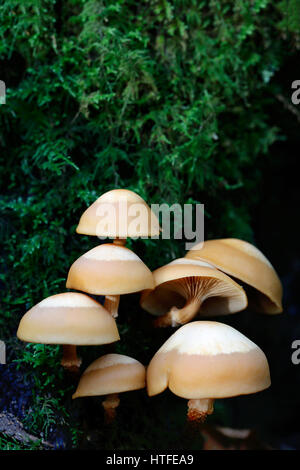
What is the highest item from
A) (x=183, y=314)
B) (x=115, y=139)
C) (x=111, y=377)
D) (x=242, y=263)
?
(x=115, y=139)

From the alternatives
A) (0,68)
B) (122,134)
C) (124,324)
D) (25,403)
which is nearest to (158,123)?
(122,134)

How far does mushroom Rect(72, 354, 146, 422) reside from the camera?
1.59 m

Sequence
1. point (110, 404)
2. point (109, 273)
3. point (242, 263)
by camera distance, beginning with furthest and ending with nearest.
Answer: point (242, 263), point (110, 404), point (109, 273)

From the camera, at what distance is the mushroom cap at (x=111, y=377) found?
1588 mm

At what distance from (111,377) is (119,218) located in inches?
22.5

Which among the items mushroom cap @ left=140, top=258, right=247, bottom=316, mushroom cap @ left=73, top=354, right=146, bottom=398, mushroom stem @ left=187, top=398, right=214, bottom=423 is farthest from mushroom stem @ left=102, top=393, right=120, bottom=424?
mushroom cap @ left=140, top=258, right=247, bottom=316

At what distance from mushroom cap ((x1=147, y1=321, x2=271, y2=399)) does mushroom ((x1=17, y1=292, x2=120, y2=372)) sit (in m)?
0.23

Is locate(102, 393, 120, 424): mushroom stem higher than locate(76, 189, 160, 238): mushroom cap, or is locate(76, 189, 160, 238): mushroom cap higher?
locate(76, 189, 160, 238): mushroom cap

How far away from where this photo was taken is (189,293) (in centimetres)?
202

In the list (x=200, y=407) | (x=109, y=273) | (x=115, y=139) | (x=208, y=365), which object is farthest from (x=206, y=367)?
(x=115, y=139)

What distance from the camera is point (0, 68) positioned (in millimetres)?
2211

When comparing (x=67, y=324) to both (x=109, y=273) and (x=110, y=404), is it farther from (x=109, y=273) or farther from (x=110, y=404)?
(x=110, y=404)

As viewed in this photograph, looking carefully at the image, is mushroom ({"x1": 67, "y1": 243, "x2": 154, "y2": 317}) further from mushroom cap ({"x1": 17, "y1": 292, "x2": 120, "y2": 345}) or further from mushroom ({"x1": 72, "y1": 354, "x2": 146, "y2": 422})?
mushroom ({"x1": 72, "y1": 354, "x2": 146, "y2": 422})

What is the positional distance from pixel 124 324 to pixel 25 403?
1.82 feet
